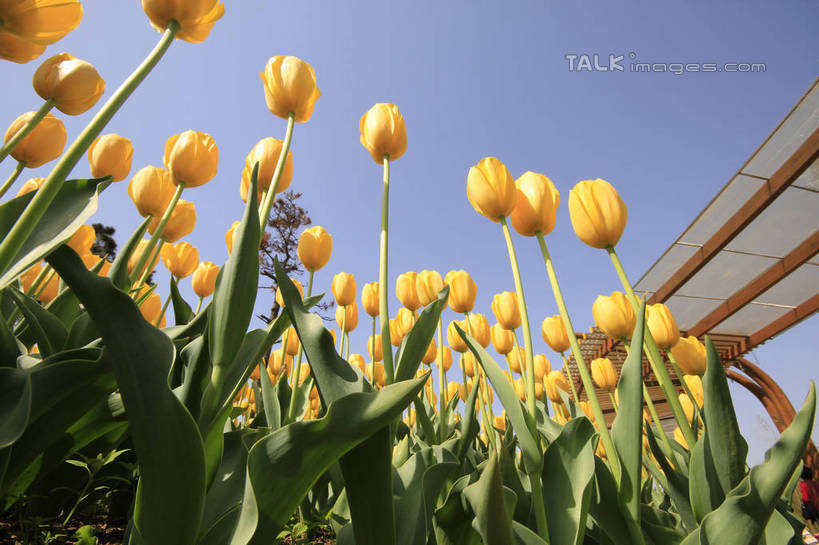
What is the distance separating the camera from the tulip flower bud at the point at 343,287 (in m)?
2.40

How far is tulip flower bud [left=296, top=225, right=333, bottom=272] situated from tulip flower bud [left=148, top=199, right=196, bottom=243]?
1.64ft

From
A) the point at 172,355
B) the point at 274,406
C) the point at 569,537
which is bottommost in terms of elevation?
the point at 569,537

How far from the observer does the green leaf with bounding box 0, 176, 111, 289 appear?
61cm

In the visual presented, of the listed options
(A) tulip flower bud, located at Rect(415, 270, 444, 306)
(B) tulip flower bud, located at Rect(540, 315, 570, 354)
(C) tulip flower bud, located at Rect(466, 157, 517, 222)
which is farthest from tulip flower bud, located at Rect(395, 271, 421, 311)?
(C) tulip flower bud, located at Rect(466, 157, 517, 222)

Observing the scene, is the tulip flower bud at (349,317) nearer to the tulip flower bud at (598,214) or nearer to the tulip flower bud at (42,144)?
the tulip flower bud at (42,144)

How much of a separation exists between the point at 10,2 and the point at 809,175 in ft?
30.8

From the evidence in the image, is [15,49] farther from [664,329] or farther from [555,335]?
[555,335]

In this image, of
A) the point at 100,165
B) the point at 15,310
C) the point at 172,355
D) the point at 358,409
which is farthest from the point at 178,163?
the point at 358,409

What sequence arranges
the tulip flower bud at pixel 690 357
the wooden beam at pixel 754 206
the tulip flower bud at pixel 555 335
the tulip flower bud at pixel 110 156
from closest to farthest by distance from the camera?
the tulip flower bud at pixel 110 156 < the tulip flower bud at pixel 690 357 < the tulip flower bud at pixel 555 335 < the wooden beam at pixel 754 206

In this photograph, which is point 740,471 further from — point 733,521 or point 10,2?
point 10,2

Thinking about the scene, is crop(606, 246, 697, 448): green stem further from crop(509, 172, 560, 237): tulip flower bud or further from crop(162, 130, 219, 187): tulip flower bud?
crop(162, 130, 219, 187): tulip flower bud

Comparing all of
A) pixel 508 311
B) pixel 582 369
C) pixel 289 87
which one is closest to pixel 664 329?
pixel 508 311

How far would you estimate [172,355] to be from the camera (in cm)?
61

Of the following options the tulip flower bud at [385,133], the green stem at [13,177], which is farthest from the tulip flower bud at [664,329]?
the green stem at [13,177]
